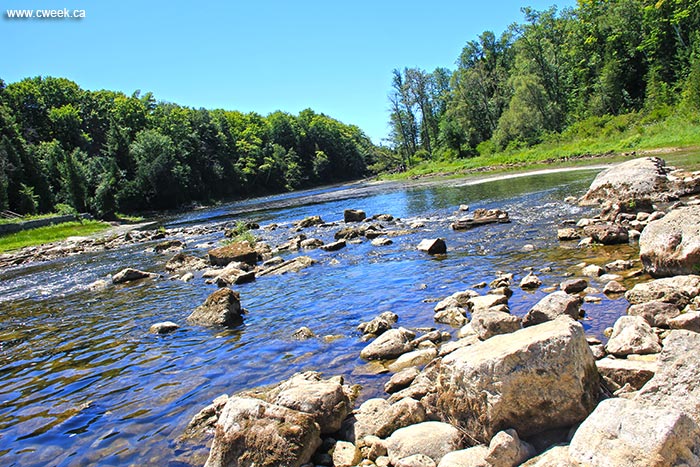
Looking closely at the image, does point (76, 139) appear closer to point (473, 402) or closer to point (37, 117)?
point (37, 117)

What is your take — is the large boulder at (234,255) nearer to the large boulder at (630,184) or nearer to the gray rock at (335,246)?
the gray rock at (335,246)

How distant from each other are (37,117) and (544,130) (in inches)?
4569

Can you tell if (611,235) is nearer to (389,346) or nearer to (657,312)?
(657,312)

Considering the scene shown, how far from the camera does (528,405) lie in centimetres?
439

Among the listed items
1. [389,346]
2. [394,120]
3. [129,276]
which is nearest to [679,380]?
[389,346]

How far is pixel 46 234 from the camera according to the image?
4731cm

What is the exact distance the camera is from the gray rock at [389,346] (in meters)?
7.60

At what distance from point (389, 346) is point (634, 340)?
11.7 ft

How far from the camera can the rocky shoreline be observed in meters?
3.60

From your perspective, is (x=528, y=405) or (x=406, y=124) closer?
(x=528, y=405)

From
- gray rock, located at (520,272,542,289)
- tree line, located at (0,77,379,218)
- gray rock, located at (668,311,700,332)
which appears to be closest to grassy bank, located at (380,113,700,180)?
gray rock, located at (520,272,542,289)

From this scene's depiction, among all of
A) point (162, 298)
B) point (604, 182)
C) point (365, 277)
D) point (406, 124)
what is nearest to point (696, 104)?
point (604, 182)

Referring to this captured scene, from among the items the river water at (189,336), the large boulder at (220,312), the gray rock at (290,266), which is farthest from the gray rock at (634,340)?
the gray rock at (290,266)

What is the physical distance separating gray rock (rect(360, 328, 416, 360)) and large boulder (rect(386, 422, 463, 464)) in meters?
2.66
